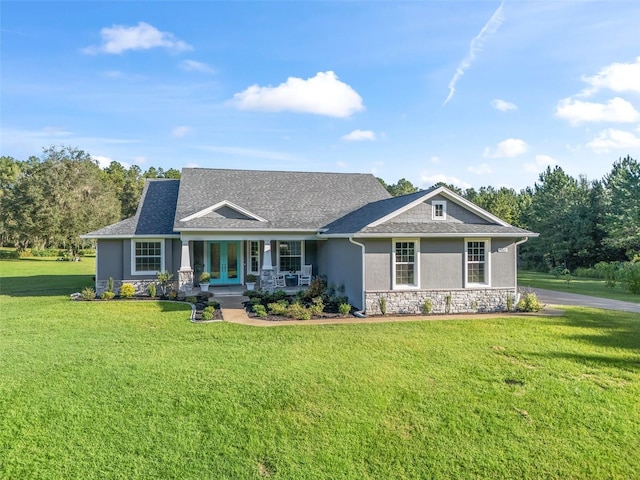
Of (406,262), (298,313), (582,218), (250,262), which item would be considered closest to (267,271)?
(250,262)

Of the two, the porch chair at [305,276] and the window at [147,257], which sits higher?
the window at [147,257]

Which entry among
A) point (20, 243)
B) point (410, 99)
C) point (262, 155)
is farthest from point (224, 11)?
point (20, 243)

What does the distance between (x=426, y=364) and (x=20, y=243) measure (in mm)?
58279

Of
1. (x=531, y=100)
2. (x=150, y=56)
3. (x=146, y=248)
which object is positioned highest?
(x=150, y=56)

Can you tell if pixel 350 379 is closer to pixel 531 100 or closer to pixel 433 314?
pixel 433 314

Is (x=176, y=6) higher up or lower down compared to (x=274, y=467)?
higher up

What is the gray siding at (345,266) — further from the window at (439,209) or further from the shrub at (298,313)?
the window at (439,209)

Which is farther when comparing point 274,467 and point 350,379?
point 350,379

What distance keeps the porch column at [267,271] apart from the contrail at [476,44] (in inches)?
402

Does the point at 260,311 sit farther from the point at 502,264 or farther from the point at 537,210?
the point at 537,210

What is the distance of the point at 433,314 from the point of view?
45.5 ft

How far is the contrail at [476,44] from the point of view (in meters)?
12.6

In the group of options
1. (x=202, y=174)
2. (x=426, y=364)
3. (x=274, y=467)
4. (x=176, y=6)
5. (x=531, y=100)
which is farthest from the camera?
(x=202, y=174)

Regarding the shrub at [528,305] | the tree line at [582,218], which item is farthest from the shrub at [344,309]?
the tree line at [582,218]
